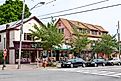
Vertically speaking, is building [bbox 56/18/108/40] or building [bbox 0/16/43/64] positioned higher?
building [bbox 56/18/108/40]

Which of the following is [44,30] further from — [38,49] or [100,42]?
[100,42]

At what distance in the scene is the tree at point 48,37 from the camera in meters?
50.2

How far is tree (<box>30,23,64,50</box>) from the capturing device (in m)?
50.2

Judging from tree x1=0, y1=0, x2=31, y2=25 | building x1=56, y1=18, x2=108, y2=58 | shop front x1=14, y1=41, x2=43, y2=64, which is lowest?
shop front x1=14, y1=41, x2=43, y2=64

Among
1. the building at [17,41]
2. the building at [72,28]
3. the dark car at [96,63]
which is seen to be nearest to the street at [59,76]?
the dark car at [96,63]

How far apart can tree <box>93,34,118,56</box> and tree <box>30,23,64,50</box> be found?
58.6ft

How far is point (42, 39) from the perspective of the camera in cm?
5181

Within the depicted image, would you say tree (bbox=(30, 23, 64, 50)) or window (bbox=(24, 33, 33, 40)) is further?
window (bbox=(24, 33, 33, 40))

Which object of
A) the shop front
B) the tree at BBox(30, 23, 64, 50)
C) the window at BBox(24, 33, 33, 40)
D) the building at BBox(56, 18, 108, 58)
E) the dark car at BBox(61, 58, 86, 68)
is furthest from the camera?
the building at BBox(56, 18, 108, 58)

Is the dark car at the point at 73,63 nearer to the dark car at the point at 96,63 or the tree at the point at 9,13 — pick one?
the dark car at the point at 96,63

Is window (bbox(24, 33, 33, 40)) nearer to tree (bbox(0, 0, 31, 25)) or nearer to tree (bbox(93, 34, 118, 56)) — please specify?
tree (bbox(0, 0, 31, 25))

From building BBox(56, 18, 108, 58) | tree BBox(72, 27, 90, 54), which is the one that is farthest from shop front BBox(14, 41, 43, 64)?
building BBox(56, 18, 108, 58)

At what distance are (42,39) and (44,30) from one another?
4.66ft

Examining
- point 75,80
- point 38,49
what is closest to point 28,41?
point 38,49
